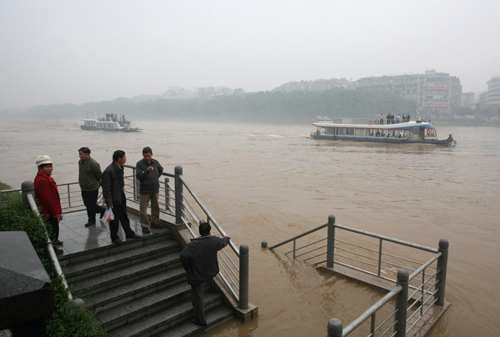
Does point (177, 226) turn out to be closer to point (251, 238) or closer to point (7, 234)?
point (7, 234)

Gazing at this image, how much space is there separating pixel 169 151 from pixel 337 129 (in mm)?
21928

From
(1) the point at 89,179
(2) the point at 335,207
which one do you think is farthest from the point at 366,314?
(2) the point at 335,207

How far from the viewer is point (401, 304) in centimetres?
442

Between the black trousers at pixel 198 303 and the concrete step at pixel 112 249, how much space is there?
1.47m

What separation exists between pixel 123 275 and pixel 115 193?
1.27 m

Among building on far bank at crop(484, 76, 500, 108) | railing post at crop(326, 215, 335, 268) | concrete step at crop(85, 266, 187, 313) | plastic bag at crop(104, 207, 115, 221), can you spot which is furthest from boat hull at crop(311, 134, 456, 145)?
building on far bank at crop(484, 76, 500, 108)

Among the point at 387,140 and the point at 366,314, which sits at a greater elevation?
the point at 366,314

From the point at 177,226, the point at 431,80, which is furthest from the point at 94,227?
the point at 431,80

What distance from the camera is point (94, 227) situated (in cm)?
658

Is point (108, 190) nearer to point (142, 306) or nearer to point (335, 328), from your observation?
point (142, 306)

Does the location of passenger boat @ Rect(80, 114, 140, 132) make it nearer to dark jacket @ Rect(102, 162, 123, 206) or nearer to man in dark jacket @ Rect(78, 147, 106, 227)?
man in dark jacket @ Rect(78, 147, 106, 227)

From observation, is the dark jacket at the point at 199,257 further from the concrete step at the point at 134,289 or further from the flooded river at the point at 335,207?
the flooded river at the point at 335,207

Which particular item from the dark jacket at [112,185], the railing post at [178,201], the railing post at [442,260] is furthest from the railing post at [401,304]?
the dark jacket at [112,185]

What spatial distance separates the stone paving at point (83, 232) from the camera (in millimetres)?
5594
